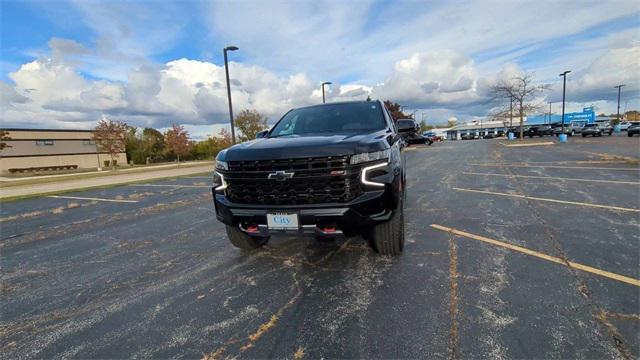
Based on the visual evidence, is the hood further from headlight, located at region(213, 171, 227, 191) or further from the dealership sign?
the dealership sign

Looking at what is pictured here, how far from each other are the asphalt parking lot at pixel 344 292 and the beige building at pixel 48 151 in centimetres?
3954

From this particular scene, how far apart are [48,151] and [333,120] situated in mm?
52309

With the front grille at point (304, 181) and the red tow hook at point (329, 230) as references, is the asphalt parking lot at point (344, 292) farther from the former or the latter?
the front grille at point (304, 181)

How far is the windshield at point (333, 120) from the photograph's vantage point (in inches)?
165

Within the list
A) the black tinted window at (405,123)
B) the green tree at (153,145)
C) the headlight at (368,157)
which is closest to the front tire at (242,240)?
the headlight at (368,157)

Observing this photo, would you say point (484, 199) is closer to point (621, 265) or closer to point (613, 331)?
point (621, 265)

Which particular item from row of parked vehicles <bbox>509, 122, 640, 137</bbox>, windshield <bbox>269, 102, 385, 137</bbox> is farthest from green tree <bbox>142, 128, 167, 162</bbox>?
row of parked vehicles <bbox>509, 122, 640, 137</bbox>

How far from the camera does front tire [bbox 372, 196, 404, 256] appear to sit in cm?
338

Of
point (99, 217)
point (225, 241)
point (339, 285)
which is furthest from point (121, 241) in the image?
point (339, 285)

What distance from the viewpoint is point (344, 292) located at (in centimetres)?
293

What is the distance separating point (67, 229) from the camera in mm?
6109

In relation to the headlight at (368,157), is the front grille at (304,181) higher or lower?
lower

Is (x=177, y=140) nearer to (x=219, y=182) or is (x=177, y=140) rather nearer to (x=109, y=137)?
(x=109, y=137)

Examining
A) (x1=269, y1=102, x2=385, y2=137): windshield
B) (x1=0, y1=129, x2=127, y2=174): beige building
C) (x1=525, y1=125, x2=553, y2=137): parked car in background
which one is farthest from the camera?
(x1=525, y1=125, x2=553, y2=137): parked car in background
